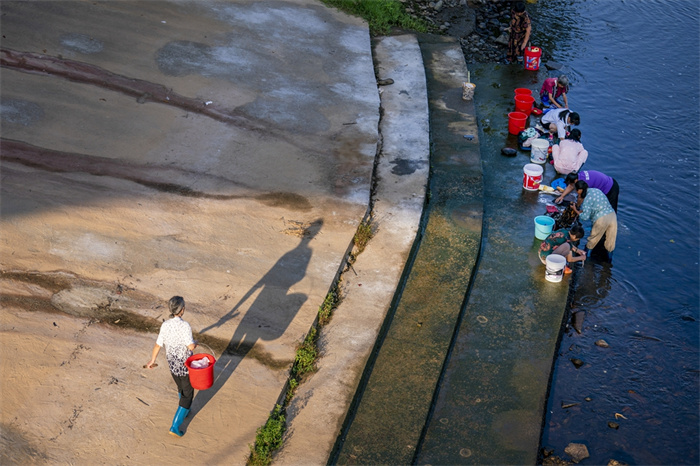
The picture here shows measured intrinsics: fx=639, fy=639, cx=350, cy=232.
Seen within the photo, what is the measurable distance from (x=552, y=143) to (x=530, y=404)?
5.20 metres

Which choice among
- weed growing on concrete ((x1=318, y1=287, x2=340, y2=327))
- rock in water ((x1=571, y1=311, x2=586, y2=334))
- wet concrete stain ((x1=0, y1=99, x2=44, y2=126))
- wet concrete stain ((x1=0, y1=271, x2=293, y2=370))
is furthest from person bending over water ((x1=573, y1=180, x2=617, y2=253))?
wet concrete stain ((x1=0, y1=99, x2=44, y2=126))

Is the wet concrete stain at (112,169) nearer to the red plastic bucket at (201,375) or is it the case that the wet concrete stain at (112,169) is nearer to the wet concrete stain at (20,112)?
the wet concrete stain at (20,112)

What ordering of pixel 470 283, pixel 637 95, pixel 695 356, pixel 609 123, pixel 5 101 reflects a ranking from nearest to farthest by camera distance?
pixel 695 356 → pixel 470 283 → pixel 5 101 → pixel 609 123 → pixel 637 95

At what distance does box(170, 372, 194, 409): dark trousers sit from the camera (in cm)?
533

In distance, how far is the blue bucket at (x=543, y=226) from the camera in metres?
7.98

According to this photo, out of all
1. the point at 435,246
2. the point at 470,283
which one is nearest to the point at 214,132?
the point at 435,246

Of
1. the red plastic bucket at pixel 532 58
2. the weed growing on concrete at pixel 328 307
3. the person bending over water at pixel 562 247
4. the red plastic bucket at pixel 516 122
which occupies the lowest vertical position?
the weed growing on concrete at pixel 328 307

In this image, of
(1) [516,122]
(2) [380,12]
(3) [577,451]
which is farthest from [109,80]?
(3) [577,451]

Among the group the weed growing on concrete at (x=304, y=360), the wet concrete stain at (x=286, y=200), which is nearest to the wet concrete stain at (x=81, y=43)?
the wet concrete stain at (x=286, y=200)

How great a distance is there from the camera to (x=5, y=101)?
8852mm

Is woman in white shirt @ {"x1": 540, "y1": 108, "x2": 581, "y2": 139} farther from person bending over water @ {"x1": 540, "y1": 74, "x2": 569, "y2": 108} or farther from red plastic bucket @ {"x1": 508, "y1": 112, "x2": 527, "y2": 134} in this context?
person bending over water @ {"x1": 540, "y1": 74, "x2": 569, "y2": 108}

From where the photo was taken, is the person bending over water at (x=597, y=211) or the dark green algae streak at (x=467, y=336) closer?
the dark green algae streak at (x=467, y=336)

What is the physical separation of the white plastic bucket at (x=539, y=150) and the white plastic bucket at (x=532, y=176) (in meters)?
0.54

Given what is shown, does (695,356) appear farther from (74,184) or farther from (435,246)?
(74,184)
